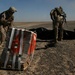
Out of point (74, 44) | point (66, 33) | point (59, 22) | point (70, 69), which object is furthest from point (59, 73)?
point (66, 33)

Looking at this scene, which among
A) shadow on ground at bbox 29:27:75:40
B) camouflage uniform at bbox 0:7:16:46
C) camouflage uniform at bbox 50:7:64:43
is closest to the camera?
camouflage uniform at bbox 0:7:16:46

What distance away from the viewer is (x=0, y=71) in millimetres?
8016

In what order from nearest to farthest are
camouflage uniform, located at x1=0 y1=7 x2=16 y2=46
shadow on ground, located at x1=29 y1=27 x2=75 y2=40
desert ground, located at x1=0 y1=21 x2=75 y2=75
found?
desert ground, located at x1=0 y1=21 x2=75 y2=75
camouflage uniform, located at x1=0 y1=7 x2=16 y2=46
shadow on ground, located at x1=29 y1=27 x2=75 y2=40

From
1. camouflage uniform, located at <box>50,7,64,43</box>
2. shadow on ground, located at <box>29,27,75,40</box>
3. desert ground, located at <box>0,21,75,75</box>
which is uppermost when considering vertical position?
camouflage uniform, located at <box>50,7,64,43</box>

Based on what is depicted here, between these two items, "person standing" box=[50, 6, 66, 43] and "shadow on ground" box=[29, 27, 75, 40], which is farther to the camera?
"shadow on ground" box=[29, 27, 75, 40]

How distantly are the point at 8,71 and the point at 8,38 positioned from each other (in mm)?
922

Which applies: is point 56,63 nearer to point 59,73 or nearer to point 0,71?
point 59,73

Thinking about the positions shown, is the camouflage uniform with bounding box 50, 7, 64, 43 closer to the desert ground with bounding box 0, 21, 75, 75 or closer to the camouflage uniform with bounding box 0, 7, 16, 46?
the desert ground with bounding box 0, 21, 75, 75

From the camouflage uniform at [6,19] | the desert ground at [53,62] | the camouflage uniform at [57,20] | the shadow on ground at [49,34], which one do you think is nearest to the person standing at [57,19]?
the camouflage uniform at [57,20]

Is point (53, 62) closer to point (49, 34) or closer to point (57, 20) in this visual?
point (57, 20)

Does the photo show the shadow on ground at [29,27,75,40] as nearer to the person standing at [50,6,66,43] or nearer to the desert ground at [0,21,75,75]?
the person standing at [50,6,66,43]

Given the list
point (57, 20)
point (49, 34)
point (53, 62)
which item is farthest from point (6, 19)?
point (49, 34)

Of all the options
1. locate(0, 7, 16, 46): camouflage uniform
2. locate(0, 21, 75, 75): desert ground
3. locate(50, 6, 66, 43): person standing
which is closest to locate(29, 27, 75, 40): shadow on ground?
locate(50, 6, 66, 43): person standing

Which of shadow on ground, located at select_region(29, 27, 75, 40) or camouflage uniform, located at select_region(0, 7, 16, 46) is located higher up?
camouflage uniform, located at select_region(0, 7, 16, 46)
